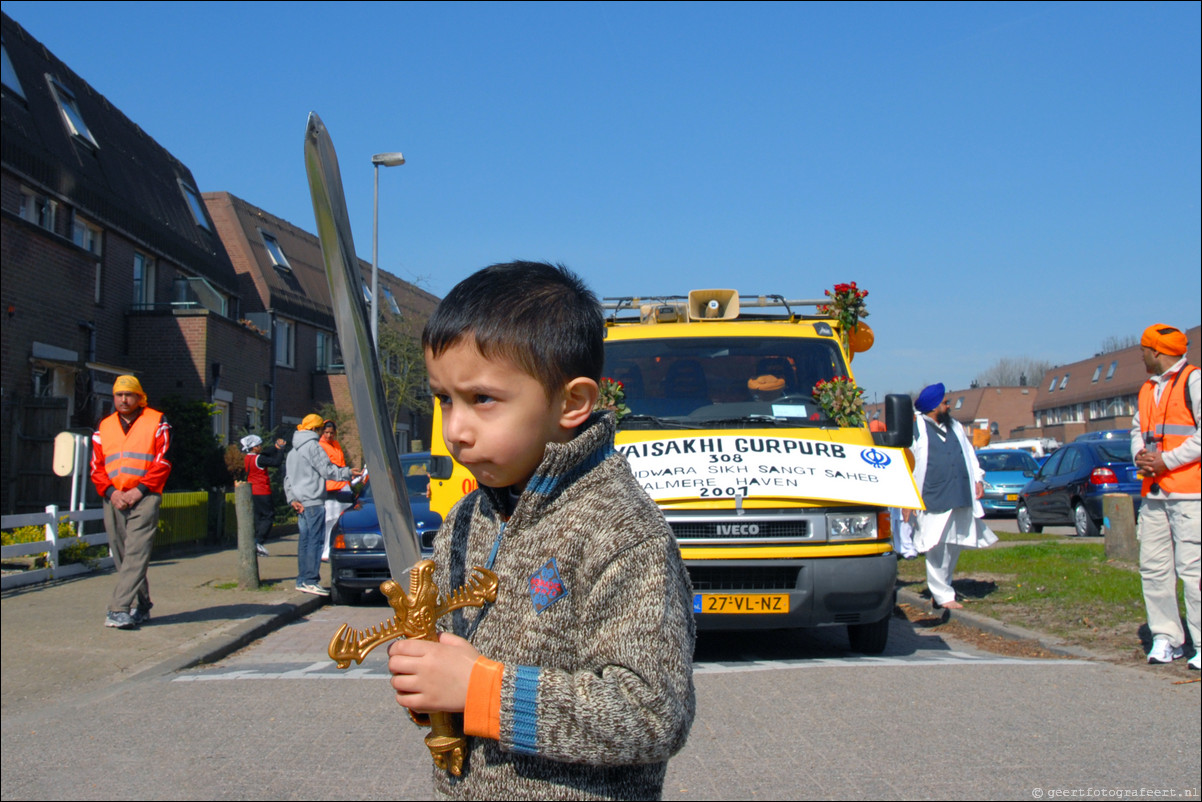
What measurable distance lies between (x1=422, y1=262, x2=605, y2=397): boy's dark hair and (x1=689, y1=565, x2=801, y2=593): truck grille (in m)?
4.95

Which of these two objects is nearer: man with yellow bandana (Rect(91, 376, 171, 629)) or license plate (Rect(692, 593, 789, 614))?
license plate (Rect(692, 593, 789, 614))

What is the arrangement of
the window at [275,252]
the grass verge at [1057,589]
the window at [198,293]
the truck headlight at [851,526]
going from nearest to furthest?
the truck headlight at [851,526] < the grass verge at [1057,589] < the window at [198,293] < the window at [275,252]

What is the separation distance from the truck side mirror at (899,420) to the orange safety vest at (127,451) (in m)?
5.62

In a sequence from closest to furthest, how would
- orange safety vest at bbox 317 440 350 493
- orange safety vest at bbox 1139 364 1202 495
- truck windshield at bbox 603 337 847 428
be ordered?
1. orange safety vest at bbox 1139 364 1202 495
2. truck windshield at bbox 603 337 847 428
3. orange safety vest at bbox 317 440 350 493

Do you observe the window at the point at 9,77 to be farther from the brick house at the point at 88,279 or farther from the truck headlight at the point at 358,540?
the truck headlight at the point at 358,540

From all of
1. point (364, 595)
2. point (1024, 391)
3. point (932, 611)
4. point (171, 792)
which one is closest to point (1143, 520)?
point (932, 611)

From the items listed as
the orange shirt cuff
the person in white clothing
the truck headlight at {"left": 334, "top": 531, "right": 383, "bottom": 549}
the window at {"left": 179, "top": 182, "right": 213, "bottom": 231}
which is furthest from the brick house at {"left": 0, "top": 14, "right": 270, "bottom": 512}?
the orange shirt cuff

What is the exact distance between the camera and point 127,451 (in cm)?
830

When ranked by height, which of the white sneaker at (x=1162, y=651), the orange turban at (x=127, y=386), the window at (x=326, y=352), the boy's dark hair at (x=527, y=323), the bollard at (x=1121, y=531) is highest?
the window at (x=326, y=352)

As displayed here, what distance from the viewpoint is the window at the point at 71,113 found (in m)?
20.7

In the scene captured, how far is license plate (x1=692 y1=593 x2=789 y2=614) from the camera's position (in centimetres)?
647

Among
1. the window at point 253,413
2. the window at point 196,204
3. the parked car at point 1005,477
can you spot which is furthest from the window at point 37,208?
the parked car at point 1005,477

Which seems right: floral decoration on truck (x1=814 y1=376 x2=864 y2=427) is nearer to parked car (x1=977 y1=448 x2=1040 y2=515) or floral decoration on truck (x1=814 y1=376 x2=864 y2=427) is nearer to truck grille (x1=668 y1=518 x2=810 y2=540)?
truck grille (x1=668 y1=518 x2=810 y2=540)

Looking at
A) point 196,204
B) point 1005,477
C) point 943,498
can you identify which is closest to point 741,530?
point 943,498
